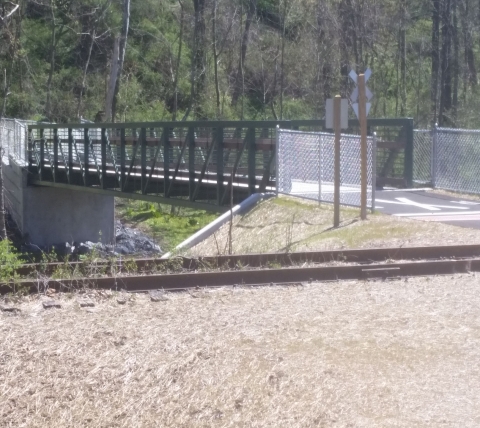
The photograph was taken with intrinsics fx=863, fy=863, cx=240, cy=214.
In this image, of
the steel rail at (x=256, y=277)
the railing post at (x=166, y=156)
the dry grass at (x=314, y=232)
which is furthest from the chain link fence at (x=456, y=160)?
the steel rail at (x=256, y=277)

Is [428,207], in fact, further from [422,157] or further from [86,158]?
[86,158]

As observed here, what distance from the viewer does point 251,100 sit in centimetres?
5072

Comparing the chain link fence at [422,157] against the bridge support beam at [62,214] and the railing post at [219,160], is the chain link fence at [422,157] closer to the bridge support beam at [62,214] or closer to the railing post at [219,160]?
the railing post at [219,160]

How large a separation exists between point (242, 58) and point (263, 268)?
116ft

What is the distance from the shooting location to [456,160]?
20.5 m

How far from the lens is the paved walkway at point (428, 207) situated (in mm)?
14862

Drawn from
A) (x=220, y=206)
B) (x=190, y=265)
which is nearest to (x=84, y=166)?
(x=220, y=206)

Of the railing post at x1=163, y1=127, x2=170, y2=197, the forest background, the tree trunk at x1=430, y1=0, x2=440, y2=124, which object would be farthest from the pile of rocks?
the tree trunk at x1=430, y1=0, x2=440, y2=124

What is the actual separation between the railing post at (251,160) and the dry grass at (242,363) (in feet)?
31.8

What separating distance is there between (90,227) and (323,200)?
17.5m

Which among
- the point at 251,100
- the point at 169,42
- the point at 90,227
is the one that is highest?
the point at 169,42

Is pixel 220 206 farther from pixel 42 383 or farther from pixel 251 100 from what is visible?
pixel 251 100

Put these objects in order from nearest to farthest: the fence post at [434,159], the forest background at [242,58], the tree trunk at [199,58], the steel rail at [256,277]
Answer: the steel rail at [256,277]
the fence post at [434,159]
the forest background at [242,58]
the tree trunk at [199,58]

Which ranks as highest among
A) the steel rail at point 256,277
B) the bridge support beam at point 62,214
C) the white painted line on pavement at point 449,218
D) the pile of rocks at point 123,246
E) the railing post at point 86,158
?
the railing post at point 86,158
